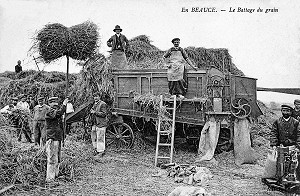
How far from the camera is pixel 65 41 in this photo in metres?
9.95

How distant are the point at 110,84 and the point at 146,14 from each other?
269cm

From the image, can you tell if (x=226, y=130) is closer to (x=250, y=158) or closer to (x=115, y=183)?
(x=250, y=158)

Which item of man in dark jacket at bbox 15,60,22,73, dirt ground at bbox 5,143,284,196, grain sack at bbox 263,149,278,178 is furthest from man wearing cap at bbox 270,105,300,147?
man in dark jacket at bbox 15,60,22,73

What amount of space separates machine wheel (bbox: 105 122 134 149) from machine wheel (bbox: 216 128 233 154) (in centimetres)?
255

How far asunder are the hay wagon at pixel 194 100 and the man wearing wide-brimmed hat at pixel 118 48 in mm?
584

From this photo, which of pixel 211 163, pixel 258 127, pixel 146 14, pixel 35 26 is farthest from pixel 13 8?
pixel 258 127

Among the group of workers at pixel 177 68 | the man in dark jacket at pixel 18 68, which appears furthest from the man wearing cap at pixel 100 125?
the man in dark jacket at pixel 18 68

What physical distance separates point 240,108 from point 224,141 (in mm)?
1144

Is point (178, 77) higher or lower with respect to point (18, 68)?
lower

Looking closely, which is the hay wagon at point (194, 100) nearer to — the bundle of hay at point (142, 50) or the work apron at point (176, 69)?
the work apron at point (176, 69)

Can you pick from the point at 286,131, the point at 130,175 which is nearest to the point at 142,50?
the point at 130,175

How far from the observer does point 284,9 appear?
7.30 meters

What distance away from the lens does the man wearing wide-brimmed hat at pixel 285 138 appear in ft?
20.0

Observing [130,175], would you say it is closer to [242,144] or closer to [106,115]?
[106,115]
